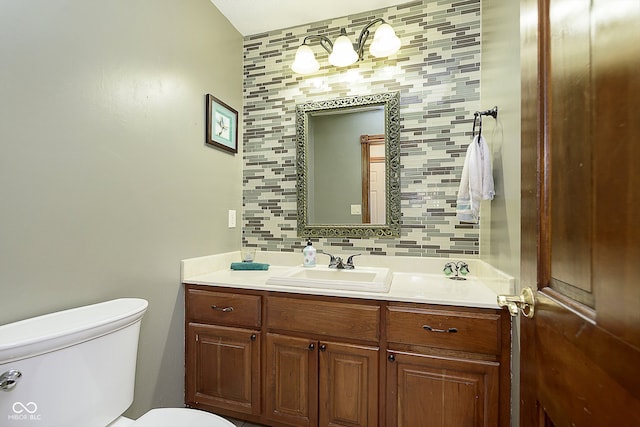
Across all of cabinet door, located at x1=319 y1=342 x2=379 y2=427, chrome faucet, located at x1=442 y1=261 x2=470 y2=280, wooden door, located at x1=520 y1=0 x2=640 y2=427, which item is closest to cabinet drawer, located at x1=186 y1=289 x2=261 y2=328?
cabinet door, located at x1=319 y1=342 x2=379 y2=427

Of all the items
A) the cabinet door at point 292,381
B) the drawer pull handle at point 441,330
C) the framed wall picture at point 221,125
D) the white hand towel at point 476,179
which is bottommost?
the cabinet door at point 292,381

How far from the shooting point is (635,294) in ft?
1.18

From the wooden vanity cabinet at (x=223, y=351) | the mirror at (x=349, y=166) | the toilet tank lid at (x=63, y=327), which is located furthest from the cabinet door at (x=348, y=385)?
the toilet tank lid at (x=63, y=327)

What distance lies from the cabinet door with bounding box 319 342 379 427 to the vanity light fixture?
1.68m

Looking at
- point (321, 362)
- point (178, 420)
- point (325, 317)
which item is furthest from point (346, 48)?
point (178, 420)

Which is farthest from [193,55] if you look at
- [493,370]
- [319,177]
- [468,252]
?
[493,370]

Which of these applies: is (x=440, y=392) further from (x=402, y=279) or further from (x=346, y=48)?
(x=346, y=48)

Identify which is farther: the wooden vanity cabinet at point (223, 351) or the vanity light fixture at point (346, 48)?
the vanity light fixture at point (346, 48)

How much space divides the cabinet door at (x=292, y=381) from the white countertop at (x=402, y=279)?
0.90ft

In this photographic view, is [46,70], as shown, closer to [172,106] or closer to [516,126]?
[172,106]

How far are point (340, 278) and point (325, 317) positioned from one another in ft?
1.23

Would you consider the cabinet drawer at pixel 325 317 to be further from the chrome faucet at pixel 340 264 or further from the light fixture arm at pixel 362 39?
the light fixture arm at pixel 362 39

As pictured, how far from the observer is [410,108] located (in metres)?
1.77

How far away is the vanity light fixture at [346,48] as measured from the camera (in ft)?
5.61
